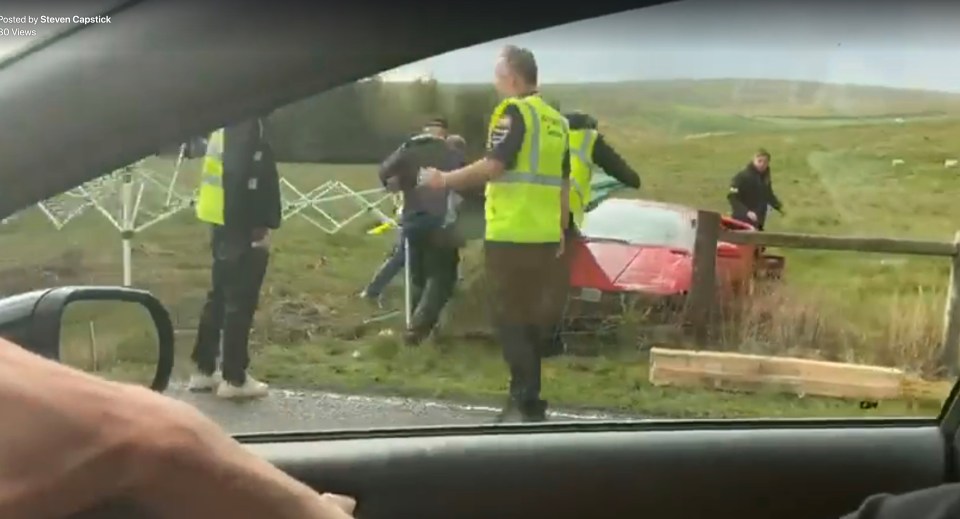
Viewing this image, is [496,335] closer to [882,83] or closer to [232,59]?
[882,83]

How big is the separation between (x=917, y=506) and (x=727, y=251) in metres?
1.19

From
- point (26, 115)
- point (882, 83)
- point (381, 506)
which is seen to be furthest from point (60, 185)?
point (882, 83)

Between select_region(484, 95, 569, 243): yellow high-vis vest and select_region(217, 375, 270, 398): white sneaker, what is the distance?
0.57 m

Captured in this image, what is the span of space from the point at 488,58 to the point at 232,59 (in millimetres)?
507

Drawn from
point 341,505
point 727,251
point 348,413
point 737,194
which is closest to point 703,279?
point 727,251

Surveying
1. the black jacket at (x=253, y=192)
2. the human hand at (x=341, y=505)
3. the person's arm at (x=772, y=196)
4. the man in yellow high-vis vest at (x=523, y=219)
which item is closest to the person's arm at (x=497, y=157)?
the man in yellow high-vis vest at (x=523, y=219)

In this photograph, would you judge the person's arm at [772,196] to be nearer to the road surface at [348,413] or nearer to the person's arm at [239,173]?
the road surface at [348,413]

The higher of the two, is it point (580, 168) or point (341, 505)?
point (580, 168)

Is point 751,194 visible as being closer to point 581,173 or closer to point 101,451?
point 581,173

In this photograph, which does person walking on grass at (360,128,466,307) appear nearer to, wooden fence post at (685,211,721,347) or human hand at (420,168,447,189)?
human hand at (420,168,447,189)

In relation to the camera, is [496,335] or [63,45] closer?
[63,45]

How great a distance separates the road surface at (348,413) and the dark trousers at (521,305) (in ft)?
0.59

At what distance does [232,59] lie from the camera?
1.16m

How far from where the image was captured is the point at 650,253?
2533mm
